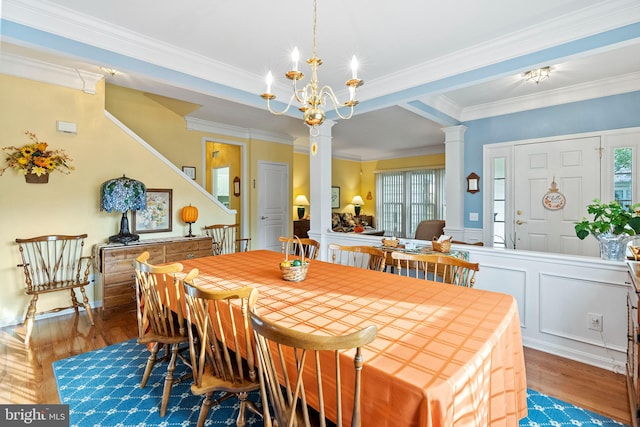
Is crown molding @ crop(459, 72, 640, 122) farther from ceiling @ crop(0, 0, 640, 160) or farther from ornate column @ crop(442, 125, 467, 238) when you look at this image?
ornate column @ crop(442, 125, 467, 238)

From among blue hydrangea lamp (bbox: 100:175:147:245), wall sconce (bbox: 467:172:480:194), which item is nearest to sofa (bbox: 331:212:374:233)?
wall sconce (bbox: 467:172:480:194)

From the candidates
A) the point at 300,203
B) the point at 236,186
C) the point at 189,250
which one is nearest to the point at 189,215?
the point at 189,250

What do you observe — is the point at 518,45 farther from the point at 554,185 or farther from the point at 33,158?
the point at 33,158

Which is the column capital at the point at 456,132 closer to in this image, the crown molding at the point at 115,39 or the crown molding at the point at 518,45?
the crown molding at the point at 518,45

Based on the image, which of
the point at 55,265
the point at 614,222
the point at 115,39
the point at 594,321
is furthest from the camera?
the point at 55,265

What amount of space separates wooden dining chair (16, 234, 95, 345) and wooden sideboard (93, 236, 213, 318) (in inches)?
6.1

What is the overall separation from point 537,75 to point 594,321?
2506 mm

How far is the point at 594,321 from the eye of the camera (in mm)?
2338

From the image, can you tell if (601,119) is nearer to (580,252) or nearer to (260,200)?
(580,252)

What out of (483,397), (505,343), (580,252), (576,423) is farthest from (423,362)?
(580,252)

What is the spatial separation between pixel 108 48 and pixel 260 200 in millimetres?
3980

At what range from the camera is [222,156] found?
284 inches

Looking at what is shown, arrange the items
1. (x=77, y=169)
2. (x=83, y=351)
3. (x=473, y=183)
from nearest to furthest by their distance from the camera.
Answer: (x=83, y=351)
(x=77, y=169)
(x=473, y=183)

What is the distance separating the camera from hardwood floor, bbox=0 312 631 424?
1.99 metres
